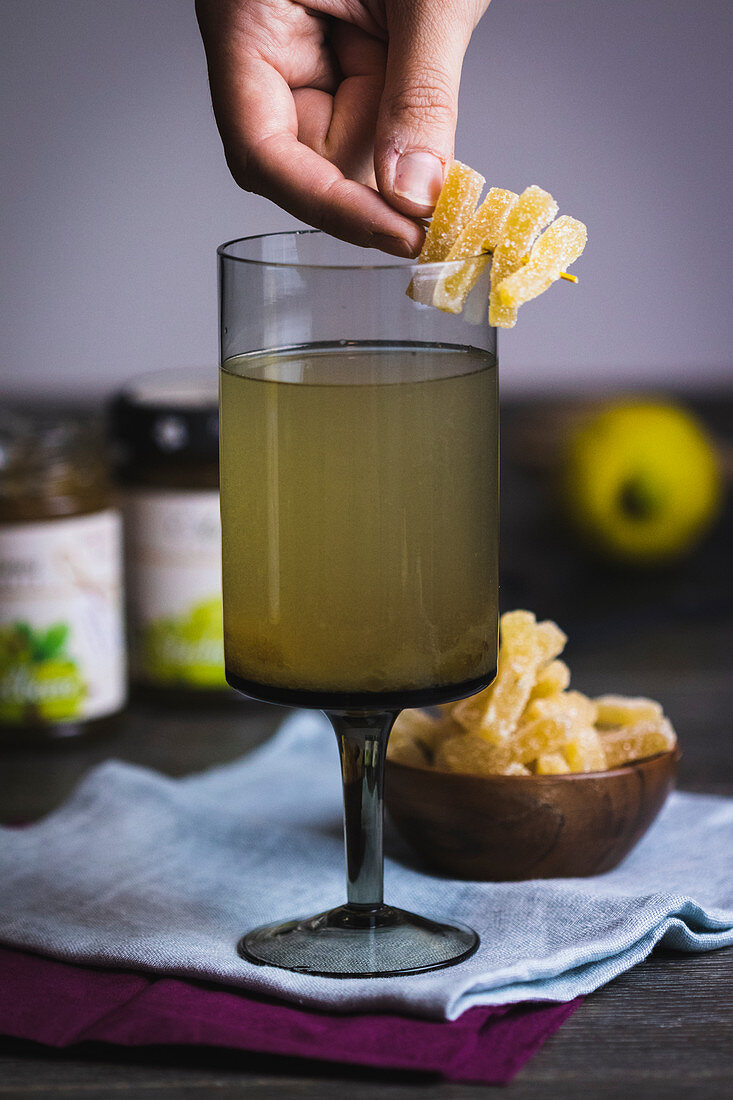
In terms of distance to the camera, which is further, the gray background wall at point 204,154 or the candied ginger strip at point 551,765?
the gray background wall at point 204,154

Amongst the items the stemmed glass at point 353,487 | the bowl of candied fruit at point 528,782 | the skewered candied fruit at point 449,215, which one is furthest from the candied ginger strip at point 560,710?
the skewered candied fruit at point 449,215

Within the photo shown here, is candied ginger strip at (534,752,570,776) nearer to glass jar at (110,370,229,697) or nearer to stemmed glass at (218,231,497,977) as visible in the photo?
stemmed glass at (218,231,497,977)

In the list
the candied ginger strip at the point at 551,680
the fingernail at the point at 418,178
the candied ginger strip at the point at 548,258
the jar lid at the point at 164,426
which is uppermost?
the fingernail at the point at 418,178

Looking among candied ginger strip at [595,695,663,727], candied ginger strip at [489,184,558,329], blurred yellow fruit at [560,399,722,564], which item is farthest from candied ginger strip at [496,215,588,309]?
blurred yellow fruit at [560,399,722,564]

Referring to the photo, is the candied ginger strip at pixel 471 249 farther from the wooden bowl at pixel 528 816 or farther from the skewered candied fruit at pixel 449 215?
the wooden bowl at pixel 528 816

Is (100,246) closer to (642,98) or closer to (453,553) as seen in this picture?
(642,98)

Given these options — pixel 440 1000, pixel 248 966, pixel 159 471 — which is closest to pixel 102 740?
pixel 159 471
